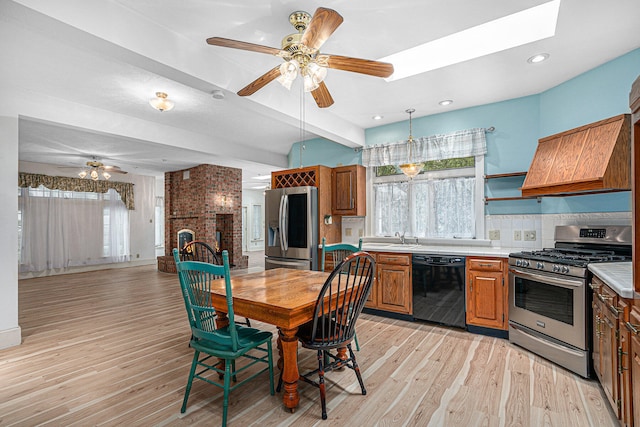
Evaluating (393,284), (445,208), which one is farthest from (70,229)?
(445,208)

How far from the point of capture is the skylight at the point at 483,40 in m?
2.47

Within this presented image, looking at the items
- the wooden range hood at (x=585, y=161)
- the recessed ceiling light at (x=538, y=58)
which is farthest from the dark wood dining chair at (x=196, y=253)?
the recessed ceiling light at (x=538, y=58)

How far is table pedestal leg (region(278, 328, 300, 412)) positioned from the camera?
1950 millimetres

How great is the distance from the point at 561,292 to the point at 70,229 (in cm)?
976

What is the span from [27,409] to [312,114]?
12.0ft

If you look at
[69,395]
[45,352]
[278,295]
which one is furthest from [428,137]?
[45,352]

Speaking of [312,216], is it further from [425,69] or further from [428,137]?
[425,69]

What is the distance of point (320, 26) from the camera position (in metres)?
1.76

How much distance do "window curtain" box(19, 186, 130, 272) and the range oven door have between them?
9377mm

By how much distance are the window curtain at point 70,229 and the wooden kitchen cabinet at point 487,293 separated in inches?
354

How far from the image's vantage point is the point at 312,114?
12.9ft

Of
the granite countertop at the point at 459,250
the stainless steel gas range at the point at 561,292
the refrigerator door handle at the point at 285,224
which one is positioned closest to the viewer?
the stainless steel gas range at the point at 561,292

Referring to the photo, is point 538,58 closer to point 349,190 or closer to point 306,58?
point 306,58

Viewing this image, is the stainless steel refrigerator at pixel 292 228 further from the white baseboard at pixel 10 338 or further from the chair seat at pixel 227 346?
the white baseboard at pixel 10 338
